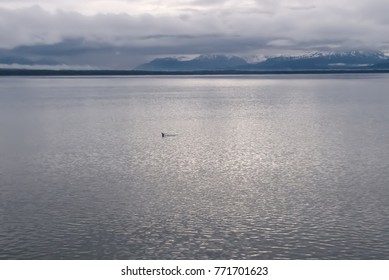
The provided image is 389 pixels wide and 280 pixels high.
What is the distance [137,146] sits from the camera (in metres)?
69.9

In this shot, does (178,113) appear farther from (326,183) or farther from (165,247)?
(165,247)

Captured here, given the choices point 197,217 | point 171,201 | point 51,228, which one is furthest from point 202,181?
point 51,228

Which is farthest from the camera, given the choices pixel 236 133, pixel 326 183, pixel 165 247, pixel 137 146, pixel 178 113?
pixel 178 113

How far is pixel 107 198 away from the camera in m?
43.8

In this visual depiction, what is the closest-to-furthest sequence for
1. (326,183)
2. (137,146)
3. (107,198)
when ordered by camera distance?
1. (107,198)
2. (326,183)
3. (137,146)

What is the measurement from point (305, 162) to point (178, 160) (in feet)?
44.5

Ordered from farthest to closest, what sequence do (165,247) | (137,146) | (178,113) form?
(178,113) → (137,146) → (165,247)

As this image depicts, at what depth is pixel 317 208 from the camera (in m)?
40.7

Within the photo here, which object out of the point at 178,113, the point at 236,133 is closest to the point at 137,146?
the point at 236,133

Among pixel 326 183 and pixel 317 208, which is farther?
pixel 326 183

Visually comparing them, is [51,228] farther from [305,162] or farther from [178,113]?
[178,113]

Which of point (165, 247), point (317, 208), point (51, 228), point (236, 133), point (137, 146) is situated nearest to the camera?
point (165, 247)

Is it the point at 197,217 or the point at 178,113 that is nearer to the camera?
the point at 197,217

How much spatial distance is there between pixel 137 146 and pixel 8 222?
3305 centimetres
